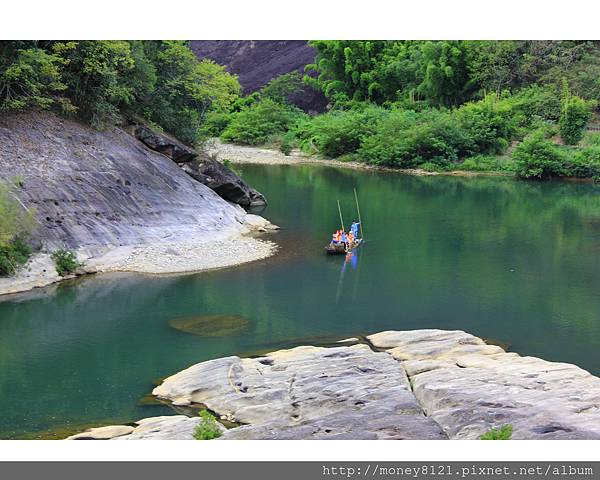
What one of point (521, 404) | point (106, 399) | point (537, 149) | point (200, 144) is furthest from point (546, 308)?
point (537, 149)

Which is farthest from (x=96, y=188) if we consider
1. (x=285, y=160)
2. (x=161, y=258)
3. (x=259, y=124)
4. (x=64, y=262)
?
(x=259, y=124)

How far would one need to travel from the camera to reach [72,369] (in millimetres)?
19250

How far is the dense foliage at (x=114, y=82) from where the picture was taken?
29.8 meters

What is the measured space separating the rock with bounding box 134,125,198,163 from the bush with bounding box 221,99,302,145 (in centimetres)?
3928

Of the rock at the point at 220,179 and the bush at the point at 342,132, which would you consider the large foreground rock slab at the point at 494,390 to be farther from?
the bush at the point at 342,132

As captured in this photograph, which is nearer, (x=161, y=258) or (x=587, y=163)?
(x=161, y=258)

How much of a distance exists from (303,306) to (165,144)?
15.3 meters

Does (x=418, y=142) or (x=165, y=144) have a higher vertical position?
(x=165, y=144)

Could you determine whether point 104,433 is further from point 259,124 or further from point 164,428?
point 259,124

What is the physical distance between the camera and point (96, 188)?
30.3 m

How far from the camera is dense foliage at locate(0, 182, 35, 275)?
24.9m

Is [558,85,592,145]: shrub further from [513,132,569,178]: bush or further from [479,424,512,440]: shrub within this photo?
[479,424,512,440]: shrub

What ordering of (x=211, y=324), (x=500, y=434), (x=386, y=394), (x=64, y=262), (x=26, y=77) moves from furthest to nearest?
(x=26, y=77), (x=64, y=262), (x=211, y=324), (x=386, y=394), (x=500, y=434)

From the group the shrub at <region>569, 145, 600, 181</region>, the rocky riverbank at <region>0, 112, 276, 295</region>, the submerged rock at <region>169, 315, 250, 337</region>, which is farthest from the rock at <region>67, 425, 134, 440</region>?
the shrub at <region>569, 145, 600, 181</region>
